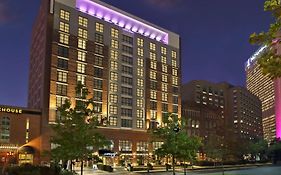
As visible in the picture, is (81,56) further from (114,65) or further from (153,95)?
(153,95)

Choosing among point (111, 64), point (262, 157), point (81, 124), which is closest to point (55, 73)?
point (111, 64)

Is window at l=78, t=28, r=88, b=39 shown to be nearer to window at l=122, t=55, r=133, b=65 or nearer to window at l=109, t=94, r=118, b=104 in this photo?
window at l=122, t=55, r=133, b=65

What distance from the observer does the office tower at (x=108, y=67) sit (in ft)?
322

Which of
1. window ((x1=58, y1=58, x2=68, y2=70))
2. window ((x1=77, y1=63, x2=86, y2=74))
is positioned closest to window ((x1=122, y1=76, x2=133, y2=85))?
window ((x1=77, y1=63, x2=86, y2=74))

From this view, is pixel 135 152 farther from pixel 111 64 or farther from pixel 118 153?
pixel 111 64

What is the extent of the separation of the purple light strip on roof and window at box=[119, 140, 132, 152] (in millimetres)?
36309

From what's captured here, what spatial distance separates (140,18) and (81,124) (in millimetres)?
92387

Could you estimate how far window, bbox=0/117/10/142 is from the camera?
85.4 meters

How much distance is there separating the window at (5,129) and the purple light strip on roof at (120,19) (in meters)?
Answer: 39.4

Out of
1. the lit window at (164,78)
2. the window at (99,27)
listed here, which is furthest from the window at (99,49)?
the lit window at (164,78)

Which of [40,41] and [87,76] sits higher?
[40,41]

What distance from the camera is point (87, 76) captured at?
105 meters

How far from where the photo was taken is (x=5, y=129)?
86.0 m

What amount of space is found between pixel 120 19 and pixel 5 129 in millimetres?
51267
